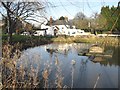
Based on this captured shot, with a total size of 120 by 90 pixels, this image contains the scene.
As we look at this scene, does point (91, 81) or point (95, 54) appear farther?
point (95, 54)

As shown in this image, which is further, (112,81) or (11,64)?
(112,81)

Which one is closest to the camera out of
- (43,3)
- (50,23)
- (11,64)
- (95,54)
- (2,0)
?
(50,23)

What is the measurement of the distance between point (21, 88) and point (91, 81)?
3.92 meters

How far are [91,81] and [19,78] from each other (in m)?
3.79

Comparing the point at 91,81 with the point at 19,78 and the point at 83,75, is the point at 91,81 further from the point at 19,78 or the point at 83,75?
the point at 19,78

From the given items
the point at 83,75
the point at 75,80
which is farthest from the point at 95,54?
the point at 75,80

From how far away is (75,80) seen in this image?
24.3 feet

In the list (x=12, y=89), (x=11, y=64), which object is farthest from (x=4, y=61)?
(x=12, y=89)

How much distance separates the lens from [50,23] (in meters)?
1.07

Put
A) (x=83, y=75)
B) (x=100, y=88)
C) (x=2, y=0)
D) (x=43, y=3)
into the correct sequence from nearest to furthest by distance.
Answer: (x=2, y=0), (x=43, y=3), (x=100, y=88), (x=83, y=75)

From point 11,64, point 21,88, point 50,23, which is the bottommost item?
point 21,88

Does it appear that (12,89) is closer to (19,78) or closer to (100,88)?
(19,78)

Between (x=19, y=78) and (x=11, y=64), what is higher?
(x=11, y=64)

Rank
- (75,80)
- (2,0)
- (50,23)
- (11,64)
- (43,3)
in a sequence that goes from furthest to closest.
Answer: (75,80) < (11,64) < (43,3) < (2,0) < (50,23)
